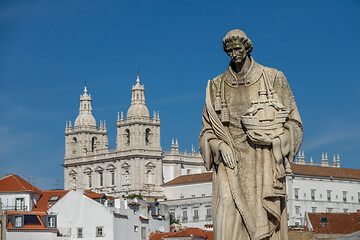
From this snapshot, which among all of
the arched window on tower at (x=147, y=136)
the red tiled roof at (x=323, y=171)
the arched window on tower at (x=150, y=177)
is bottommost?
the red tiled roof at (x=323, y=171)

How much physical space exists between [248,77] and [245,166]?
2.81 feet

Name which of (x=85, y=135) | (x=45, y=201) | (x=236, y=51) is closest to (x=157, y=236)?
(x=45, y=201)

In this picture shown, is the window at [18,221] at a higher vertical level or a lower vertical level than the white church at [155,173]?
lower

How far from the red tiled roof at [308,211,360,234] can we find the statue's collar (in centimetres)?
6811

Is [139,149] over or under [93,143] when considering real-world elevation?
under

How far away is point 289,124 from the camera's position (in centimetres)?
930

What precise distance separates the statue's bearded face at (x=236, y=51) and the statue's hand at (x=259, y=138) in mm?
738

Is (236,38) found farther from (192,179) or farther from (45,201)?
(192,179)

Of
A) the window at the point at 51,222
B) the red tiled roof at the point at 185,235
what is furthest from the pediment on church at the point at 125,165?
the window at the point at 51,222

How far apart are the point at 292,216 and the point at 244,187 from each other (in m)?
135

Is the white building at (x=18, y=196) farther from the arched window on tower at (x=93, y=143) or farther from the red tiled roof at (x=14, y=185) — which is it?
the arched window on tower at (x=93, y=143)

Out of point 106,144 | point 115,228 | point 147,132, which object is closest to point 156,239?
point 115,228

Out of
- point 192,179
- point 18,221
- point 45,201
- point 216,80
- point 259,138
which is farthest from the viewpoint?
point 192,179

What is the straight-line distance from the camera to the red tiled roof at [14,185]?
84.0 meters
